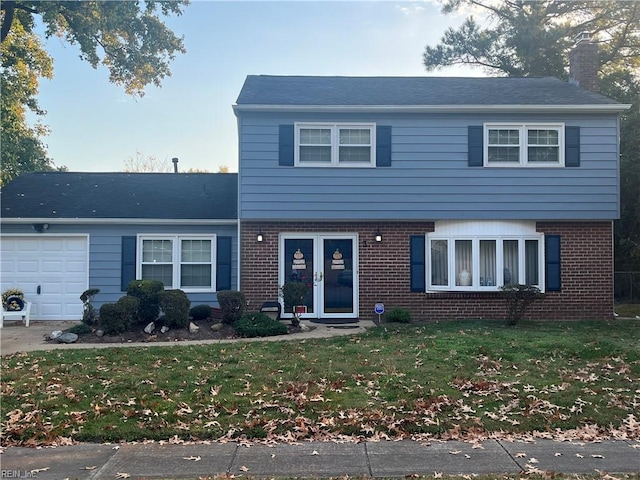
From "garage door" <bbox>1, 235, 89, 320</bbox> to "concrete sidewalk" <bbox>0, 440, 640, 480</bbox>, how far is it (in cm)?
920

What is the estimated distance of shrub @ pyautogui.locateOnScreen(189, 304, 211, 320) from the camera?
12.2 meters

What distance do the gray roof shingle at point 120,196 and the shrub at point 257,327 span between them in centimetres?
336

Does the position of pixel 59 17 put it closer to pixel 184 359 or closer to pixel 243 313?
pixel 243 313

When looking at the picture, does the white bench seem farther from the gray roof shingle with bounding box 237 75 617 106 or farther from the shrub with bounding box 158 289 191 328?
the gray roof shingle with bounding box 237 75 617 106

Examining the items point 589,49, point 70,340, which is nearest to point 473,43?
point 589,49

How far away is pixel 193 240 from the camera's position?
45.6 feet

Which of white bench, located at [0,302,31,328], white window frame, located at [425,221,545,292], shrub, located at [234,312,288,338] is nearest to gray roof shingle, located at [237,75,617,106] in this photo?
white window frame, located at [425,221,545,292]

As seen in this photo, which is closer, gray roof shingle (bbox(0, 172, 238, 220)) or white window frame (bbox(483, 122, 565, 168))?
white window frame (bbox(483, 122, 565, 168))

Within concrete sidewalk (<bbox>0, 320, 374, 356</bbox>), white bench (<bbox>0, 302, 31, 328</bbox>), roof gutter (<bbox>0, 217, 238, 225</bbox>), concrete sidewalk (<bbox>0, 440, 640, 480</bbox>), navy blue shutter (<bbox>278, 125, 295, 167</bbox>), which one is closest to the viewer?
concrete sidewalk (<bbox>0, 440, 640, 480</bbox>)

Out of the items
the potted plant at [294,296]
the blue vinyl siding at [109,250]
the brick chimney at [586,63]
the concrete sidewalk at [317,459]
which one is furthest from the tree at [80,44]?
the concrete sidewalk at [317,459]

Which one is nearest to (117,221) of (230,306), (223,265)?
(223,265)

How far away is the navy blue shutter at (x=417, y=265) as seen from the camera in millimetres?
13102

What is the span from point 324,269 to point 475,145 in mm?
4702

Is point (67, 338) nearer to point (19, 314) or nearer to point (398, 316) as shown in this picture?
point (19, 314)
